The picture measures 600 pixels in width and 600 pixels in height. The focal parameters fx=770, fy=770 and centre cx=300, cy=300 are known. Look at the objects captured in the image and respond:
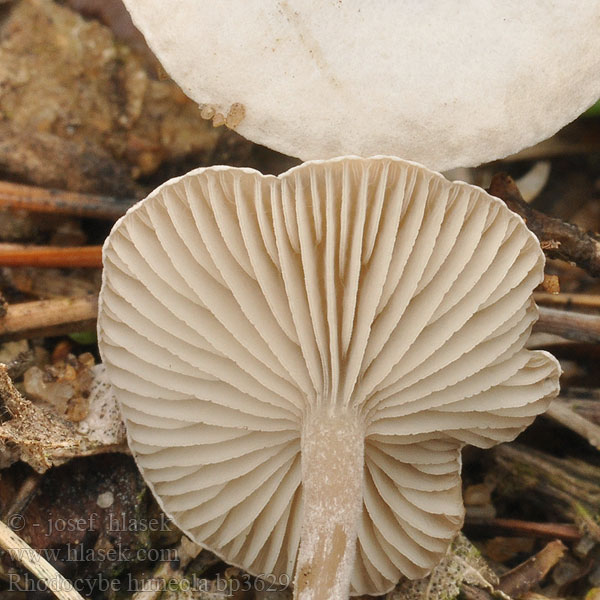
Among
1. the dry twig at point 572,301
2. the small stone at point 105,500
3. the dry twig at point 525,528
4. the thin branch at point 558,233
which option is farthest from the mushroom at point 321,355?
the dry twig at point 572,301

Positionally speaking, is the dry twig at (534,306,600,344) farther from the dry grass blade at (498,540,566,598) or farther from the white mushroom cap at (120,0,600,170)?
the white mushroom cap at (120,0,600,170)

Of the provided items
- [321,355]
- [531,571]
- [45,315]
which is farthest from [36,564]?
[531,571]

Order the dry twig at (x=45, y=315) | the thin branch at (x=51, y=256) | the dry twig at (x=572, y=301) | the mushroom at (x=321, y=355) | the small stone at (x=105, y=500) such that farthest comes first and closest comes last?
the dry twig at (x=572, y=301) → the thin branch at (x=51, y=256) → the dry twig at (x=45, y=315) → the small stone at (x=105, y=500) → the mushroom at (x=321, y=355)

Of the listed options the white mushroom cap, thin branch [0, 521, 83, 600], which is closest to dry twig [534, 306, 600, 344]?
the white mushroom cap

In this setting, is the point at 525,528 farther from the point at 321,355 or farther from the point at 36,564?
the point at 36,564

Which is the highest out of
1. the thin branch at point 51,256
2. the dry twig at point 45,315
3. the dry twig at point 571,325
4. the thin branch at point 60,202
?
the dry twig at point 571,325

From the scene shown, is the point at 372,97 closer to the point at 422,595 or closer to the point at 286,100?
the point at 286,100

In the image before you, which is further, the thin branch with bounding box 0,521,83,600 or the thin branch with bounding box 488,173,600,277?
the thin branch with bounding box 488,173,600,277

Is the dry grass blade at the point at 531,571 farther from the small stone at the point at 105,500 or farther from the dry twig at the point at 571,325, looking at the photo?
the small stone at the point at 105,500
